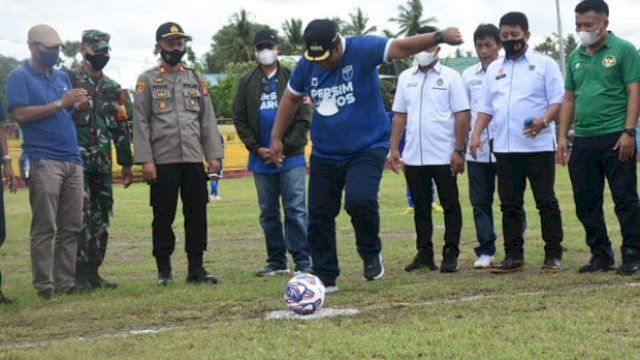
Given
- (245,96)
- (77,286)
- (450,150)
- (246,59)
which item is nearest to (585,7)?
(450,150)

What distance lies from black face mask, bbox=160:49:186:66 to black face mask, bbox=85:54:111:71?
521mm

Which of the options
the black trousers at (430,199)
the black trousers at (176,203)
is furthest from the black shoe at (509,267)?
the black trousers at (176,203)

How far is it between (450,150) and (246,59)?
80013 mm

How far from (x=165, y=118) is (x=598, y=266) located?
4009mm

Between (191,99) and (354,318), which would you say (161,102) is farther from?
(354,318)

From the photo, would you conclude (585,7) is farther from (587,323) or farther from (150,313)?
(150,313)

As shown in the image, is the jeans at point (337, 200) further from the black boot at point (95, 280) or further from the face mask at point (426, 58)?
the black boot at point (95, 280)

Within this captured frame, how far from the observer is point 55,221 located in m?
7.98

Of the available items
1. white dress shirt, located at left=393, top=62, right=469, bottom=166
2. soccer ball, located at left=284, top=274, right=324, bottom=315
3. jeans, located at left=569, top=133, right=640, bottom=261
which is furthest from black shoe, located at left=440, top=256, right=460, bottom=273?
soccer ball, located at left=284, top=274, right=324, bottom=315

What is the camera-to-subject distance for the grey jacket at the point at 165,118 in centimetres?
828

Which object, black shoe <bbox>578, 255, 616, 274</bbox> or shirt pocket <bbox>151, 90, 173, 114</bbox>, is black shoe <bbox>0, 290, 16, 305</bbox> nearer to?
shirt pocket <bbox>151, 90, 173, 114</bbox>

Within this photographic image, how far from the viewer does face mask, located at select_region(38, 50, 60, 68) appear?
7.84 m

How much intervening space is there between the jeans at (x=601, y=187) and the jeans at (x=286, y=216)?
2581 mm

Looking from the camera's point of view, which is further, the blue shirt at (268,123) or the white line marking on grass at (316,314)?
the blue shirt at (268,123)
